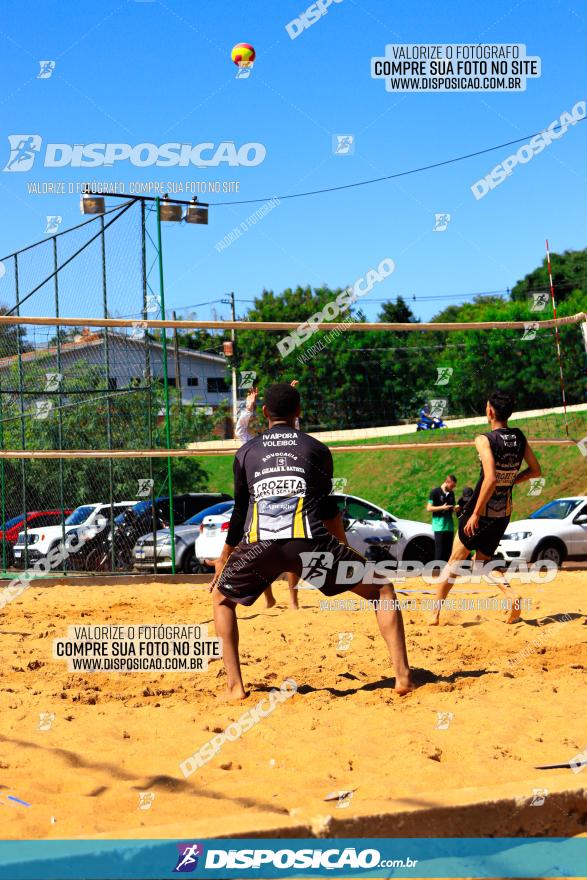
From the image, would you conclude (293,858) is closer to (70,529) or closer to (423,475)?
(70,529)

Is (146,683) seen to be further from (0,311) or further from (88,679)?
(0,311)

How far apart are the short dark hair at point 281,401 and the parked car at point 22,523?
25.5 ft

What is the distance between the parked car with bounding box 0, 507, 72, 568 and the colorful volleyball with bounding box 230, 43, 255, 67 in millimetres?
6551

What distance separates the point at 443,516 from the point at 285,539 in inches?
380

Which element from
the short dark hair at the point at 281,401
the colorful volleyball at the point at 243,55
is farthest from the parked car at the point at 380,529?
the short dark hair at the point at 281,401

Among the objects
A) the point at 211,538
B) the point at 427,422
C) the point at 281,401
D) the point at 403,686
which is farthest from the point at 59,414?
the point at 403,686

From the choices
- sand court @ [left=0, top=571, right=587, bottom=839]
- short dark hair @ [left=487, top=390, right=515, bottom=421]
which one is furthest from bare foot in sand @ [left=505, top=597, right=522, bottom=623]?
short dark hair @ [left=487, top=390, right=515, bottom=421]

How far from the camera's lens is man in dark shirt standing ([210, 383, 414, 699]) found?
511 cm

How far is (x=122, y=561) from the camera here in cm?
1289

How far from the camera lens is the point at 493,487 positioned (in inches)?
289

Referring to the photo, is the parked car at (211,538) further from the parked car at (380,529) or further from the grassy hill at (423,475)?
the grassy hill at (423,475)

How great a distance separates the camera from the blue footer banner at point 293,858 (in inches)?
114

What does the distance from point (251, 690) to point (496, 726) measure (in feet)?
4.98

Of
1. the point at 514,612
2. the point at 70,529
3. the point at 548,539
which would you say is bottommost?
the point at 548,539
